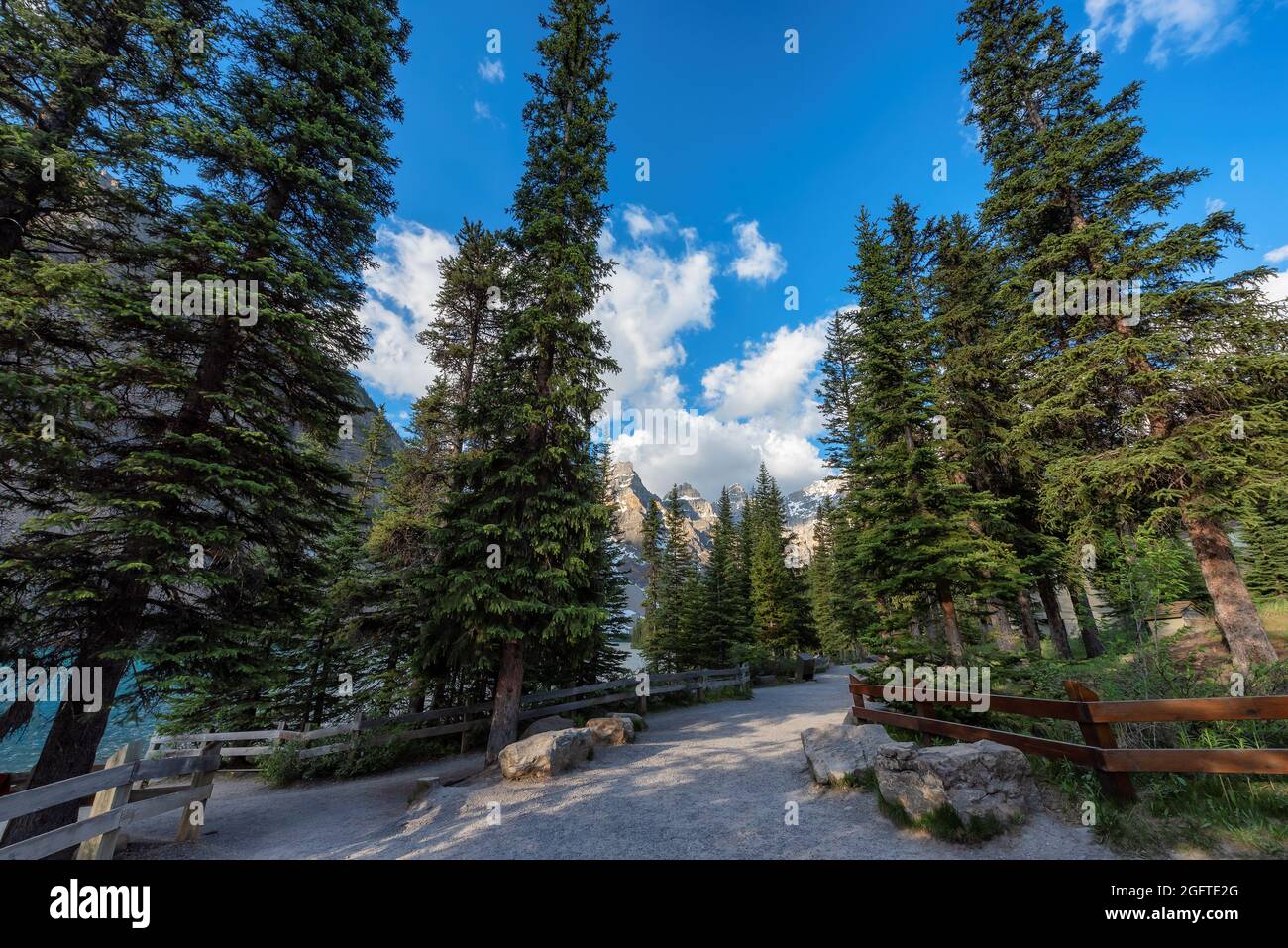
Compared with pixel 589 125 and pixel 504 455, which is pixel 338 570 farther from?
pixel 589 125

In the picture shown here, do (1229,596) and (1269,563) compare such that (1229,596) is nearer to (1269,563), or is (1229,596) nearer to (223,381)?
(1269,563)

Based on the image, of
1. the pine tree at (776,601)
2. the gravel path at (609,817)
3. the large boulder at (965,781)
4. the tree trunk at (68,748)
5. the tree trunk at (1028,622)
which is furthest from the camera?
the pine tree at (776,601)

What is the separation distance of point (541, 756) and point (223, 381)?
9.80m

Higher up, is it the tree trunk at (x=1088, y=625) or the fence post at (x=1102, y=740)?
the fence post at (x=1102, y=740)

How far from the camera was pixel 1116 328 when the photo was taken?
12.2m

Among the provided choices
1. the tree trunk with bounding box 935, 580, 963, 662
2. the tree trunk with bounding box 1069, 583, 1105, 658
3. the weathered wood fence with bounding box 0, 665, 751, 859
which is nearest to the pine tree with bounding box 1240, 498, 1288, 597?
the tree trunk with bounding box 1069, 583, 1105, 658

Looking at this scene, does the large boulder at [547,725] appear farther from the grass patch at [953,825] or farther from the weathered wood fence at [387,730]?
the grass patch at [953,825]

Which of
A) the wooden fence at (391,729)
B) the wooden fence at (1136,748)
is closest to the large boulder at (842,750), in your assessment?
the wooden fence at (1136,748)

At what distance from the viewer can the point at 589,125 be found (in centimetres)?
1302

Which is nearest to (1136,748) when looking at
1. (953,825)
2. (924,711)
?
(953,825)

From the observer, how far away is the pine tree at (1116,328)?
10.2 m

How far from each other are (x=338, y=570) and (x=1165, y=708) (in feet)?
57.8

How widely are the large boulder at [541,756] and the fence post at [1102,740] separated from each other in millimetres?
8649
